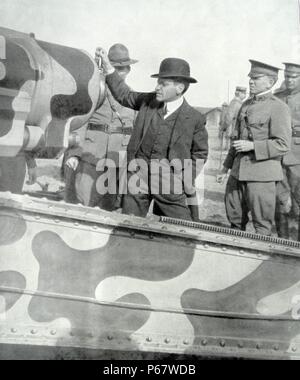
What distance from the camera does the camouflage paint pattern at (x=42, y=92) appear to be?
3.04 metres

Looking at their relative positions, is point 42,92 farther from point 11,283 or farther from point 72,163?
point 72,163

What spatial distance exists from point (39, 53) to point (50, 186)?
1.93 metres

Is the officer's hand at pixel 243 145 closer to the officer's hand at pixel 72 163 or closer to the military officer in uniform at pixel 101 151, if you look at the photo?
the military officer in uniform at pixel 101 151

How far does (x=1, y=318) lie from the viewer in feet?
9.37

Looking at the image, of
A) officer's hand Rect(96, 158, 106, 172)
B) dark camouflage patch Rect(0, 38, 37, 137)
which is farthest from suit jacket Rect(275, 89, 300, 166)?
dark camouflage patch Rect(0, 38, 37, 137)

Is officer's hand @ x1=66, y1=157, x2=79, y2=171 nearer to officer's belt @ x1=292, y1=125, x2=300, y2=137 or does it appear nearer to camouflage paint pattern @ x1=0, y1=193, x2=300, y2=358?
camouflage paint pattern @ x1=0, y1=193, x2=300, y2=358

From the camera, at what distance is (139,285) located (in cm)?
303

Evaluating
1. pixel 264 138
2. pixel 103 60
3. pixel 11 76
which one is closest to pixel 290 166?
pixel 264 138

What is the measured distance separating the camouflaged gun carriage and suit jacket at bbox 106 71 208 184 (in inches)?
25.1

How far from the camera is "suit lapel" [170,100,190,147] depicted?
3.74m

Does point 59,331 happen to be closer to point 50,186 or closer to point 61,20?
point 61,20

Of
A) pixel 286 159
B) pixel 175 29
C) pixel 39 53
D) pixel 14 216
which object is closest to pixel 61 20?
pixel 39 53

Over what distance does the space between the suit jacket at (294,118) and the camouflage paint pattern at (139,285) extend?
5.58 feet

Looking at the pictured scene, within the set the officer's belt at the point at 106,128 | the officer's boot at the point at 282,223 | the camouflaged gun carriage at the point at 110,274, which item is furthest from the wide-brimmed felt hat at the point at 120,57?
the officer's boot at the point at 282,223
